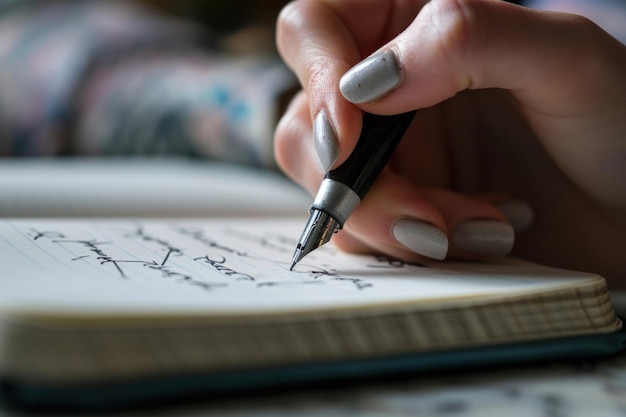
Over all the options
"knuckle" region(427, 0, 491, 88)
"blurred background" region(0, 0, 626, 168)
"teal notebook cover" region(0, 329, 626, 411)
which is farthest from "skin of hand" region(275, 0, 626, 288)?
"blurred background" region(0, 0, 626, 168)

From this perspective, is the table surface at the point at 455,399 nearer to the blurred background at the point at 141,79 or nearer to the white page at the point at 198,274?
the white page at the point at 198,274

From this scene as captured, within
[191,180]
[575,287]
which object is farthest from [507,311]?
[191,180]

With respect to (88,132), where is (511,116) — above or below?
above

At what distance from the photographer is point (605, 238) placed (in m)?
0.53

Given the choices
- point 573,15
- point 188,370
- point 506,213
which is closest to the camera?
point 188,370

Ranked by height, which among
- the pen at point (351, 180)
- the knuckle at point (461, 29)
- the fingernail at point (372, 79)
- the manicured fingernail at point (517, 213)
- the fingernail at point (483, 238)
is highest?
the knuckle at point (461, 29)

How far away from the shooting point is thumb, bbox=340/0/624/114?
0.39m

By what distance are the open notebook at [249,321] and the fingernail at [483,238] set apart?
0.09 ft

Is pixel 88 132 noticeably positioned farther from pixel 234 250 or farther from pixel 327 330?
pixel 327 330

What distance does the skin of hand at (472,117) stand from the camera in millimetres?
398

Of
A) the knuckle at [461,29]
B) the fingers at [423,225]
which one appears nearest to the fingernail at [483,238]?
the fingers at [423,225]

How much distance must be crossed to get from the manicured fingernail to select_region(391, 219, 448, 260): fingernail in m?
0.10

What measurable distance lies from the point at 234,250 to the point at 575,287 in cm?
20

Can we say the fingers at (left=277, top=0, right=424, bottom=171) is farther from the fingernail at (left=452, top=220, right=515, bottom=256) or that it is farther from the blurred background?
the blurred background
